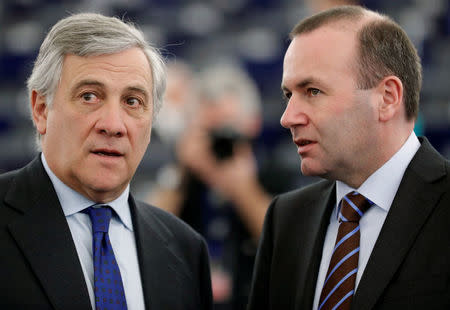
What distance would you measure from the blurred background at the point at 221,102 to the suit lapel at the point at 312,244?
69cm

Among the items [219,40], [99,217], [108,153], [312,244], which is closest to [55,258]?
[99,217]

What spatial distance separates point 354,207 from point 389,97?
12.5 inches

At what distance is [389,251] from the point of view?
5.35 ft

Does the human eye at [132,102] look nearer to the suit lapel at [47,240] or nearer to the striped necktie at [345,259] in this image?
the suit lapel at [47,240]

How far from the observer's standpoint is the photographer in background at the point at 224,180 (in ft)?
9.66

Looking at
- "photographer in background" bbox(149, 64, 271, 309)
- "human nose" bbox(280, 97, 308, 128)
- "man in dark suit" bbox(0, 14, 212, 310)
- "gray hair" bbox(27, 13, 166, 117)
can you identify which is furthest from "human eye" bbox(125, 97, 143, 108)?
"photographer in background" bbox(149, 64, 271, 309)

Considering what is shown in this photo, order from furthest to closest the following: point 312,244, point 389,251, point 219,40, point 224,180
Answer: point 219,40 < point 224,180 < point 312,244 < point 389,251

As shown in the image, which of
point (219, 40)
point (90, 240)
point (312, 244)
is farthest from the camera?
point (219, 40)

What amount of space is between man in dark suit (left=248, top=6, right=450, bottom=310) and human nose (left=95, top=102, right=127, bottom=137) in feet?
1.52

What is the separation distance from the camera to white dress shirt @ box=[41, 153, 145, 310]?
171cm

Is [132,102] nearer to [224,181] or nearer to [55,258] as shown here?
[55,258]

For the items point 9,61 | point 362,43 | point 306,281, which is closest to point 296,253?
point 306,281

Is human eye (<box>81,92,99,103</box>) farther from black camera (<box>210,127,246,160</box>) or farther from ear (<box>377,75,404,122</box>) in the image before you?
black camera (<box>210,127,246,160</box>)

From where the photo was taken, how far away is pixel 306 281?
1799mm
